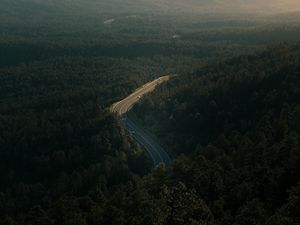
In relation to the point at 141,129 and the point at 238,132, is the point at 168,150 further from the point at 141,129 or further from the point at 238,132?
the point at 238,132

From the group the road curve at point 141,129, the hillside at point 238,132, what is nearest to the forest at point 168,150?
the hillside at point 238,132

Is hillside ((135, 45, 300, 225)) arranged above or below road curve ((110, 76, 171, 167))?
above

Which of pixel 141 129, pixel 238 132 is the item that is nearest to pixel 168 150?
pixel 141 129

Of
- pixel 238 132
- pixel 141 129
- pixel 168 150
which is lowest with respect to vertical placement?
pixel 168 150

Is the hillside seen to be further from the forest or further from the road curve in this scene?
the road curve

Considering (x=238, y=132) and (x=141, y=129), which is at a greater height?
(x=238, y=132)

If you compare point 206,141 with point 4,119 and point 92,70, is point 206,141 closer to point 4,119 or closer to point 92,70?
point 4,119

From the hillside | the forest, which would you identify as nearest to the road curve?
the forest

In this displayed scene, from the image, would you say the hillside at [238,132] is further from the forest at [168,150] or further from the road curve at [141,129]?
the road curve at [141,129]
